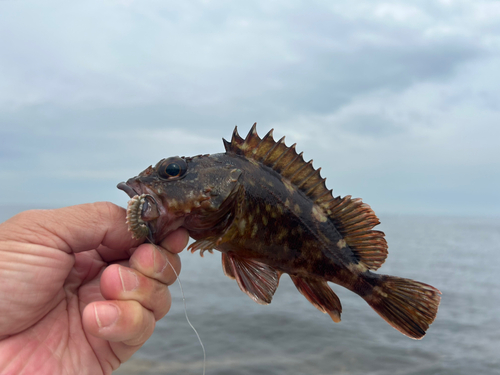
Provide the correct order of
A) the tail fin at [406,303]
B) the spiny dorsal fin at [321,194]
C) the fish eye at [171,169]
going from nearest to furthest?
the fish eye at [171,169], the tail fin at [406,303], the spiny dorsal fin at [321,194]

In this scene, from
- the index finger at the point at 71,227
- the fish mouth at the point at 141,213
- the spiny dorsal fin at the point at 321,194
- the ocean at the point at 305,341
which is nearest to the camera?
the fish mouth at the point at 141,213

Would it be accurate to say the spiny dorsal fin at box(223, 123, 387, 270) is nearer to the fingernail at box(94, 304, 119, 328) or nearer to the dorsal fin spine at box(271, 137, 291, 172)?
the dorsal fin spine at box(271, 137, 291, 172)

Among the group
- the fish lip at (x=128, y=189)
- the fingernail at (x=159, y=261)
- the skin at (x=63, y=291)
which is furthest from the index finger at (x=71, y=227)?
the fingernail at (x=159, y=261)

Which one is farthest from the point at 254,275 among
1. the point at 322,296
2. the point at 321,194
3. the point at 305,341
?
the point at 305,341

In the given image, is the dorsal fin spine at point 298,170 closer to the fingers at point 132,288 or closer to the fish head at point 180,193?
the fish head at point 180,193

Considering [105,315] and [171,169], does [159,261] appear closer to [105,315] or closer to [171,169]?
[105,315]

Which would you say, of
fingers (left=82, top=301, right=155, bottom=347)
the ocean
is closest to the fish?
fingers (left=82, top=301, right=155, bottom=347)

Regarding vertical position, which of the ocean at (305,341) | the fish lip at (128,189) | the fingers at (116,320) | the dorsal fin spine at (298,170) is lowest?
the ocean at (305,341)
